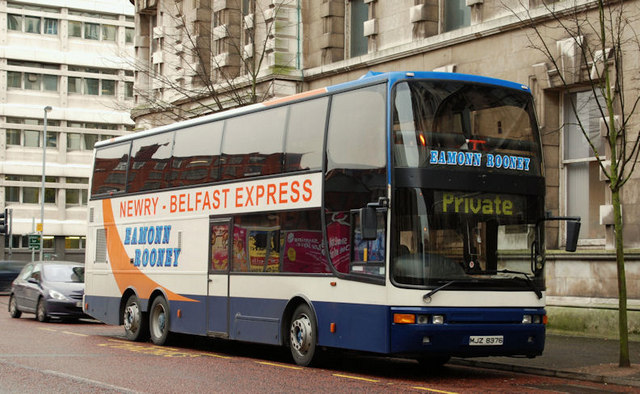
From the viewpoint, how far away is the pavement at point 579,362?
→ 14315 mm

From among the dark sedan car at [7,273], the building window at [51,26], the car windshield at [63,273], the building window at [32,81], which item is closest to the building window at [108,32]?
the building window at [51,26]

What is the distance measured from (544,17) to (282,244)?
8501 millimetres

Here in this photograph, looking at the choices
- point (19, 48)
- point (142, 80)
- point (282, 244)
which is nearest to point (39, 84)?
point (19, 48)

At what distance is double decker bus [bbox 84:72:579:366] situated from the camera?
13.6 m

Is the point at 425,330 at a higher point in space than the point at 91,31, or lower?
lower

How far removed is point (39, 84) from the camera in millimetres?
74688

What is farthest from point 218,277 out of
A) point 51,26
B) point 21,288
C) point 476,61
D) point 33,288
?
point 51,26

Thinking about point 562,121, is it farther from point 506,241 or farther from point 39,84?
point 39,84

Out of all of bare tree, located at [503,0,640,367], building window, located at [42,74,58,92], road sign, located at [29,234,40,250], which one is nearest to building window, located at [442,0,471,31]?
bare tree, located at [503,0,640,367]

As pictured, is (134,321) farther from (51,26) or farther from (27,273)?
(51,26)

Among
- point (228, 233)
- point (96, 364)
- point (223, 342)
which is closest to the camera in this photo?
point (96, 364)

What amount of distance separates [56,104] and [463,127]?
6467cm

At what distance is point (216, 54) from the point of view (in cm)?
3425

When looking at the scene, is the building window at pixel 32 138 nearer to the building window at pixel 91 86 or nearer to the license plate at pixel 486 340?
the building window at pixel 91 86
